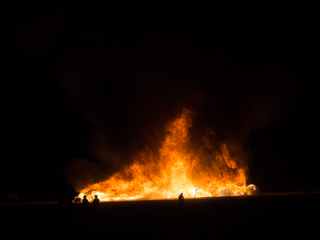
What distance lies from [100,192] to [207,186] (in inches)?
402

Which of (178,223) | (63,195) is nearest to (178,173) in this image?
(178,223)

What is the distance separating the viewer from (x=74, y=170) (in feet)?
79.1

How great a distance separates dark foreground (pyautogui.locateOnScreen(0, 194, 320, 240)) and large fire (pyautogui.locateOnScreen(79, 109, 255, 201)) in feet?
32.1

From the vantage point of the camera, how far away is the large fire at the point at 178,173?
20.2 m

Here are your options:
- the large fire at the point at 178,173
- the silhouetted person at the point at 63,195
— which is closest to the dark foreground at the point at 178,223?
the silhouetted person at the point at 63,195

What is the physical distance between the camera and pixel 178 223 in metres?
8.73

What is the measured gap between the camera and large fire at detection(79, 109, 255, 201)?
20219mm

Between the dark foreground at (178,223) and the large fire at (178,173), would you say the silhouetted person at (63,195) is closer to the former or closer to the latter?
the dark foreground at (178,223)

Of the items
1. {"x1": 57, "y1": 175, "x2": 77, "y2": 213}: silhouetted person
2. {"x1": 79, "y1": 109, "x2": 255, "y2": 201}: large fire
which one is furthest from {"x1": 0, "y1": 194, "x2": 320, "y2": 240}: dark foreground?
{"x1": 79, "y1": 109, "x2": 255, "y2": 201}: large fire

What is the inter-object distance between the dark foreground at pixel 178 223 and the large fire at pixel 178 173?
9.80 meters

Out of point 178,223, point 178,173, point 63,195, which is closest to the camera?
point 63,195

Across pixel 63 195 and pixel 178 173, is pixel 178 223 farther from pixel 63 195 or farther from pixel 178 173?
pixel 178 173

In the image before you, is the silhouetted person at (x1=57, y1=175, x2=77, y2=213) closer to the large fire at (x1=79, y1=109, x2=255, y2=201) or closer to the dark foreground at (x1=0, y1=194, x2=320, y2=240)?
the dark foreground at (x1=0, y1=194, x2=320, y2=240)

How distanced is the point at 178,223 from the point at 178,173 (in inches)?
520
